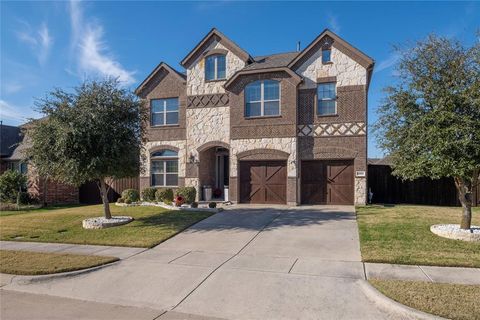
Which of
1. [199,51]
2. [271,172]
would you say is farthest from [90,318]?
[199,51]

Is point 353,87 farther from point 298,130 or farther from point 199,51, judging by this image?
point 199,51

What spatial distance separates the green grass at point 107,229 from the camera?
36.9ft

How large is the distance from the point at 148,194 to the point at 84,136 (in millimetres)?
8249

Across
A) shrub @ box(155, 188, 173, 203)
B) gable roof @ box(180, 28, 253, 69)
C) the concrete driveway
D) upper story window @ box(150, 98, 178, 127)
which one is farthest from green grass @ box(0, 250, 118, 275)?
gable roof @ box(180, 28, 253, 69)

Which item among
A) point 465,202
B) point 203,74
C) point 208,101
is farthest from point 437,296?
point 203,74

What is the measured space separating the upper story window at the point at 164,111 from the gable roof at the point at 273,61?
17.0 feet

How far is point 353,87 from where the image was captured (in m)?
17.2

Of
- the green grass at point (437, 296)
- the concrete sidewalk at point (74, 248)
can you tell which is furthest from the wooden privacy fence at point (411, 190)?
the concrete sidewalk at point (74, 248)

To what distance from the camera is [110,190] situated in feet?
77.0

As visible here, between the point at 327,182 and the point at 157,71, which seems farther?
the point at 157,71

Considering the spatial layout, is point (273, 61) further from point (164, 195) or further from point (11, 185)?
point (11, 185)

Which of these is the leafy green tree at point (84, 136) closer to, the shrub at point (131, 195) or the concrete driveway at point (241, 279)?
the concrete driveway at point (241, 279)

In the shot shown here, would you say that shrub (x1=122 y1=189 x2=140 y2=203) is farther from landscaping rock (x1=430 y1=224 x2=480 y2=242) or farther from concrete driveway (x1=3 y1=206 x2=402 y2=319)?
landscaping rock (x1=430 y1=224 x2=480 y2=242)

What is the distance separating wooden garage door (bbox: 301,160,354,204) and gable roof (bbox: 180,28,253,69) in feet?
23.3
